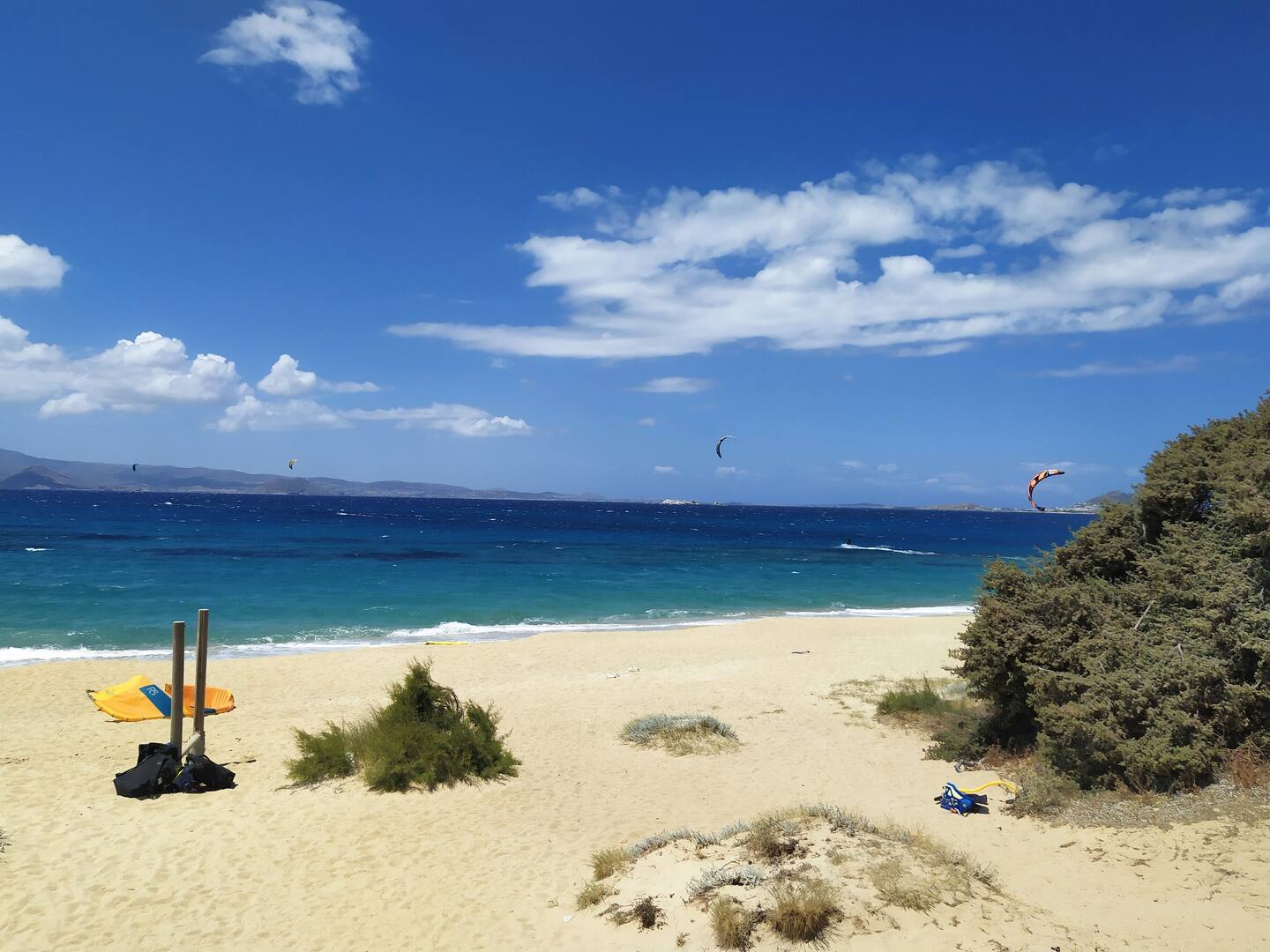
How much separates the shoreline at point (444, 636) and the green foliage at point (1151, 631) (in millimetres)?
10864

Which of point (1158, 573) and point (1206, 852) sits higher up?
point (1158, 573)

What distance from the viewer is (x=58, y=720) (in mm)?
12992

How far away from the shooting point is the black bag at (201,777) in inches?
370

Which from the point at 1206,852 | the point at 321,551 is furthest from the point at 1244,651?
the point at 321,551

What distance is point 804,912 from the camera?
5078 millimetres

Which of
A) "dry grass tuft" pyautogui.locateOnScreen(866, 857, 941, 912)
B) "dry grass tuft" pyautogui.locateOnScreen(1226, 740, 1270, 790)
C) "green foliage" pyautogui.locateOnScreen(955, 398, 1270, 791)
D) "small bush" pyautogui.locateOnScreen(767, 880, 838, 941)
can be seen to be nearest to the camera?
"small bush" pyautogui.locateOnScreen(767, 880, 838, 941)

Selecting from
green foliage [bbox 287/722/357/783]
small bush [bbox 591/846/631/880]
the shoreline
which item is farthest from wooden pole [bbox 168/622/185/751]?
the shoreline

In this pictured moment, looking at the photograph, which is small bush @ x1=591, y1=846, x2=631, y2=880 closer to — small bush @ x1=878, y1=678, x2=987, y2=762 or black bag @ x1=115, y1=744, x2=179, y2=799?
small bush @ x1=878, y1=678, x2=987, y2=762

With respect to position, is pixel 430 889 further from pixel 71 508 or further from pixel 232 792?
pixel 71 508

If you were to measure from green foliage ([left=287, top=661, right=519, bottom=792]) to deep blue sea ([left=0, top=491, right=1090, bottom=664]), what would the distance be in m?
7.66

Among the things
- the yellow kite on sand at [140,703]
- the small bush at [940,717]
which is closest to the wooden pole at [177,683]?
the yellow kite on sand at [140,703]

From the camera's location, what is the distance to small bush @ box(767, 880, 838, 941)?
5.04 metres

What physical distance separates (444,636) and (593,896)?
64.2 feet

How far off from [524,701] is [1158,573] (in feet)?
35.0
